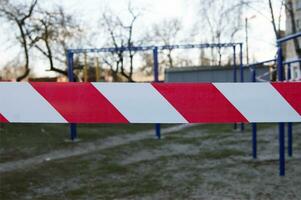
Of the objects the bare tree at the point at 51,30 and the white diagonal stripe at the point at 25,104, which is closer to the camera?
the white diagonal stripe at the point at 25,104

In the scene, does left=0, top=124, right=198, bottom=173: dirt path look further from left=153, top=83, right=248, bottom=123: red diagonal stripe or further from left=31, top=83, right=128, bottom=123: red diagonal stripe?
left=153, top=83, right=248, bottom=123: red diagonal stripe

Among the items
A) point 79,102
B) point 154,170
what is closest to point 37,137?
point 154,170

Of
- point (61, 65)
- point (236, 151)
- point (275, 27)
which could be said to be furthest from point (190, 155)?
point (61, 65)

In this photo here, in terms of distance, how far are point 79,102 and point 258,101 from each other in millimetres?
1058

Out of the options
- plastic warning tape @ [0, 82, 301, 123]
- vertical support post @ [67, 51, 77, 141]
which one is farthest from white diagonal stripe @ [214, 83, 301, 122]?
vertical support post @ [67, 51, 77, 141]

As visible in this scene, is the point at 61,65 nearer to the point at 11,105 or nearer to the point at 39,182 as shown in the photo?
the point at 39,182

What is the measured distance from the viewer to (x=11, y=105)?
7.36 feet

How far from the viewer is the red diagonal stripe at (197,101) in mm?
2215

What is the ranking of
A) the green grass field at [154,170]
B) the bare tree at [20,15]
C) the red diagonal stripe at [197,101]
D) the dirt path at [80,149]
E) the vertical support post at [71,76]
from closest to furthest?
the red diagonal stripe at [197,101] < the green grass field at [154,170] < the dirt path at [80,149] < the vertical support post at [71,76] < the bare tree at [20,15]

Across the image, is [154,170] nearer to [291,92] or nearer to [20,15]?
[291,92]

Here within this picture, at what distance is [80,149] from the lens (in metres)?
8.27

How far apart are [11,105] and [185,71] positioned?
1065 inches

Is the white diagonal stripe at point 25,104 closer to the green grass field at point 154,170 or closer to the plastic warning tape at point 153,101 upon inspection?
the plastic warning tape at point 153,101

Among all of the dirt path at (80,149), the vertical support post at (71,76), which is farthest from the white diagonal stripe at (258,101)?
the vertical support post at (71,76)
